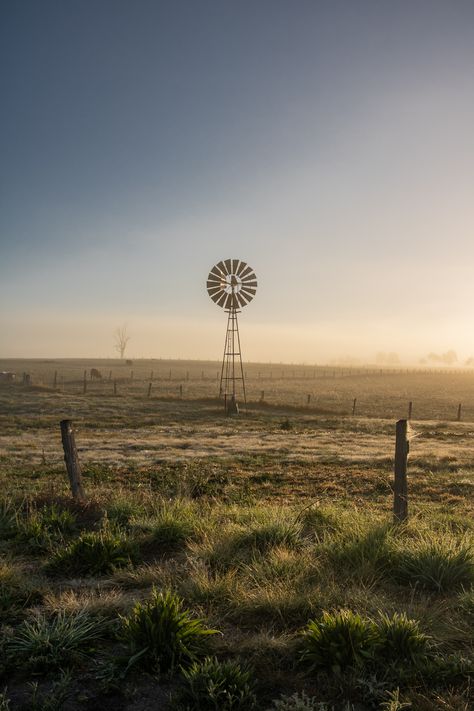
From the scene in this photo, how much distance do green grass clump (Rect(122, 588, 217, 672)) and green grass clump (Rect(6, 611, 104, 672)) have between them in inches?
13.9

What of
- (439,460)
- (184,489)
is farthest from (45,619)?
(439,460)

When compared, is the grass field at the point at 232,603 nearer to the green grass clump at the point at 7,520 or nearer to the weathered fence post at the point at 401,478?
the green grass clump at the point at 7,520

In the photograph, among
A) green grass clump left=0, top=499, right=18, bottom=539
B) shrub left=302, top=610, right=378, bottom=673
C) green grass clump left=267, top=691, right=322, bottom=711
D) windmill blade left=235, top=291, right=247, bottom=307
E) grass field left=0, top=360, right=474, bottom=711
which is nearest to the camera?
green grass clump left=267, top=691, right=322, bottom=711

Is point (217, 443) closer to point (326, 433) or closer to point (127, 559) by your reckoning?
point (326, 433)

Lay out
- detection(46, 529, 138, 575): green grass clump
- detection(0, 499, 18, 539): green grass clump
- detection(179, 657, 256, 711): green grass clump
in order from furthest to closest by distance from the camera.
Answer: detection(0, 499, 18, 539): green grass clump → detection(46, 529, 138, 575): green grass clump → detection(179, 657, 256, 711): green grass clump

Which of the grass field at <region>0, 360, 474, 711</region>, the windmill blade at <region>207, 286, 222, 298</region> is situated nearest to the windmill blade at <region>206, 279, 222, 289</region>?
the windmill blade at <region>207, 286, 222, 298</region>

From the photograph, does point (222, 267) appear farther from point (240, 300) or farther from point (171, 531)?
point (171, 531)

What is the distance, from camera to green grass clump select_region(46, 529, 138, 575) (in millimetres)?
6207

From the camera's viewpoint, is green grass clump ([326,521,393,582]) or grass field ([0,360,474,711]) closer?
grass field ([0,360,474,711])

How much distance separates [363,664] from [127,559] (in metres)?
3.47

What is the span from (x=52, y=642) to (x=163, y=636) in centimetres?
103

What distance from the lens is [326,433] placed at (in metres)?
26.1

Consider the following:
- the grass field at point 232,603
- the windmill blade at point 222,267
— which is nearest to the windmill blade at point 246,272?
the windmill blade at point 222,267

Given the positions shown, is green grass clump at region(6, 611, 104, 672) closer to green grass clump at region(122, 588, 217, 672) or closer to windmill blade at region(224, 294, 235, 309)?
green grass clump at region(122, 588, 217, 672)
